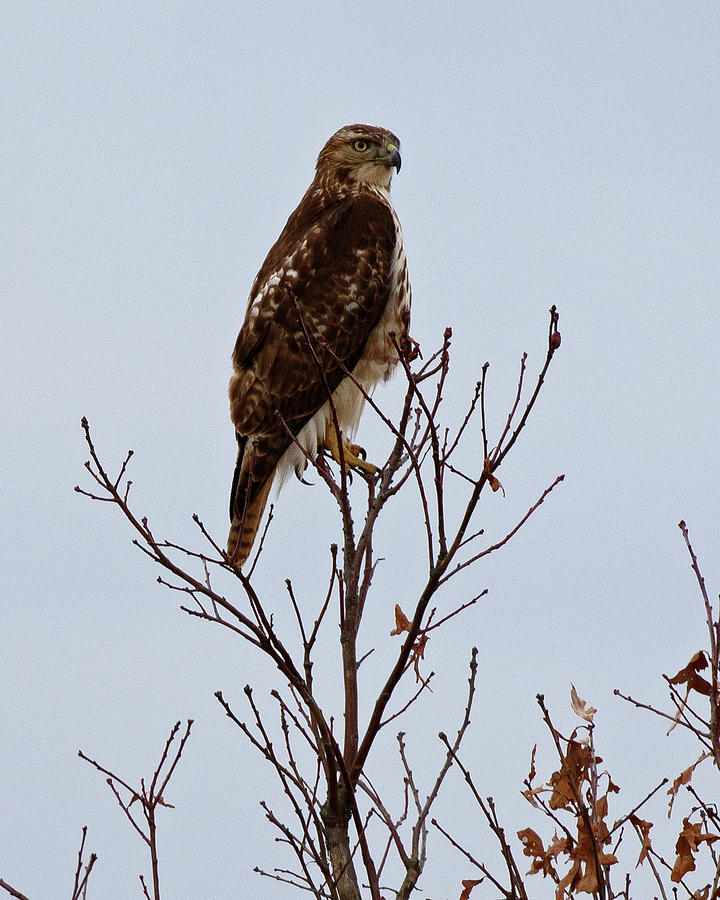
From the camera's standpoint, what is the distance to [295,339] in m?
5.64

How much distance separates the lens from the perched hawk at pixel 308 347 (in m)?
5.59

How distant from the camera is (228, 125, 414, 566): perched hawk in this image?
18.4 feet

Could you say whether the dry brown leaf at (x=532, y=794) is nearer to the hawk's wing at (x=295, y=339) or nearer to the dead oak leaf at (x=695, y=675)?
the dead oak leaf at (x=695, y=675)

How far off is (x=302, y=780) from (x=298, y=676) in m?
0.31

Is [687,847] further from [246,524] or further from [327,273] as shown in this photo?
[327,273]

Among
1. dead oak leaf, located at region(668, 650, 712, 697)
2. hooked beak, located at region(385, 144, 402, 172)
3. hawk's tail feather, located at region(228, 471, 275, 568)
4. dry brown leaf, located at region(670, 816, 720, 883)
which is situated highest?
hooked beak, located at region(385, 144, 402, 172)

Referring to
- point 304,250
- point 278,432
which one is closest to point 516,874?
point 278,432

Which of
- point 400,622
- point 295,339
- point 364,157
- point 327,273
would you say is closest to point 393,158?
point 364,157

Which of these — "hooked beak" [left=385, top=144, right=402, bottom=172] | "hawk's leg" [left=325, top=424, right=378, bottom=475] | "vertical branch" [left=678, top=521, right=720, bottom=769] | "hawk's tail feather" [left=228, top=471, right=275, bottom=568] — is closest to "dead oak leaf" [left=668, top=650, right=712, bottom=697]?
"vertical branch" [left=678, top=521, right=720, bottom=769]

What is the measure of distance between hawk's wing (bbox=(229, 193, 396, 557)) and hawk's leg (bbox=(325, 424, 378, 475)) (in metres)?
0.17

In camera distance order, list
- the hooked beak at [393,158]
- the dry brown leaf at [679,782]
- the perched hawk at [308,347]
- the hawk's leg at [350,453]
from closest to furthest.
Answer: the dry brown leaf at [679,782], the hawk's leg at [350,453], the perched hawk at [308,347], the hooked beak at [393,158]

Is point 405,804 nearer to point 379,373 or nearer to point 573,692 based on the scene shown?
point 573,692

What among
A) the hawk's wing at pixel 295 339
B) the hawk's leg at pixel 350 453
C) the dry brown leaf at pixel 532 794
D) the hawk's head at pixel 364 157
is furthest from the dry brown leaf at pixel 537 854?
the hawk's head at pixel 364 157

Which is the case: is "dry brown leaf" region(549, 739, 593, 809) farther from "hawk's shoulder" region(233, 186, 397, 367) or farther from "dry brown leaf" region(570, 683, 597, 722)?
"hawk's shoulder" region(233, 186, 397, 367)
